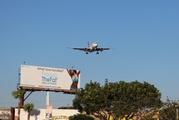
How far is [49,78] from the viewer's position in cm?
8319

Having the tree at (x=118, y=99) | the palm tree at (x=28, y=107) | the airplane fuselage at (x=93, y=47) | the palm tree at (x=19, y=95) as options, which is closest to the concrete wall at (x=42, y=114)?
the palm tree at (x=28, y=107)

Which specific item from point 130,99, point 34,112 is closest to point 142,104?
point 130,99

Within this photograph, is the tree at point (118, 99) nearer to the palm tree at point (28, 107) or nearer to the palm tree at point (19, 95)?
the palm tree at point (28, 107)

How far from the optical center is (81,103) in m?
71.2

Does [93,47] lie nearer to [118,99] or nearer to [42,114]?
[118,99]

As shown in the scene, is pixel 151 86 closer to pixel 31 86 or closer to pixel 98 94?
pixel 98 94

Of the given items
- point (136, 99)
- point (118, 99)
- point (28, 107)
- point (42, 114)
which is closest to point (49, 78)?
point (42, 114)

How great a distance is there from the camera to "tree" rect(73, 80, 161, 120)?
66312 mm

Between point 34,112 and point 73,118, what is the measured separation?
54.4 ft

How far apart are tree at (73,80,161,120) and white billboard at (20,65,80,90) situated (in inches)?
479

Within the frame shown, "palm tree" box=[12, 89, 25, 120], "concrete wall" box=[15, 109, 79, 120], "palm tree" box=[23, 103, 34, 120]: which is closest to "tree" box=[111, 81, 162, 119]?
"concrete wall" box=[15, 109, 79, 120]

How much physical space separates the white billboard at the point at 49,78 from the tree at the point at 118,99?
1215 centimetres

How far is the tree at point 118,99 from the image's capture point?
66.3m

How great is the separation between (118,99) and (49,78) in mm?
19414
